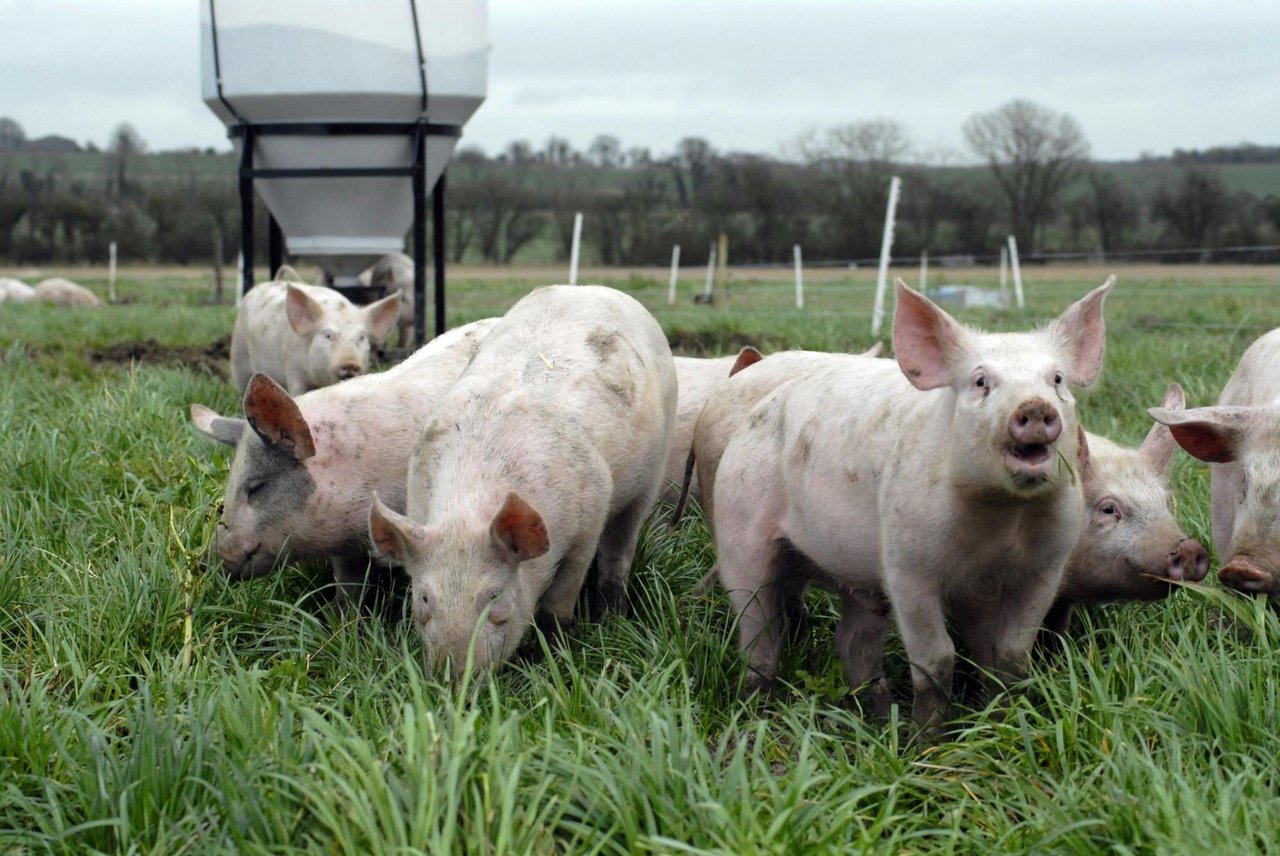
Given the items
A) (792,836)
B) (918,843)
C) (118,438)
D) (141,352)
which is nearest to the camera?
(792,836)

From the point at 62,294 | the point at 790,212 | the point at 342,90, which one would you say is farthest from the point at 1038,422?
the point at 790,212

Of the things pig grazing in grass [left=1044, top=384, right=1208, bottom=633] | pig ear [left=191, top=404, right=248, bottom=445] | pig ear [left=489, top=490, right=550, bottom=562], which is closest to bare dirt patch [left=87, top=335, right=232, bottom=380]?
pig ear [left=191, top=404, right=248, bottom=445]

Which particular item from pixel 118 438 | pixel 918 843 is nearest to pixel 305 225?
pixel 118 438

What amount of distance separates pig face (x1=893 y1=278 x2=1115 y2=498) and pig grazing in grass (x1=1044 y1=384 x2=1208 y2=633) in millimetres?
517

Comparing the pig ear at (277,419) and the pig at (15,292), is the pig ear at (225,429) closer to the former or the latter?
the pig ear at (277,419)

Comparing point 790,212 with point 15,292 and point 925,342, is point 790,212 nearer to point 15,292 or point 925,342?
point 15,292

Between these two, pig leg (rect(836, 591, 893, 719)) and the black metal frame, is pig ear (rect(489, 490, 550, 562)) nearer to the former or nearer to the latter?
pig leg (rect(836, 591, 893, 719))

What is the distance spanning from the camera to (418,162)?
817cm

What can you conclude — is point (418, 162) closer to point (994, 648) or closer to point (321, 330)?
point (321, 330)

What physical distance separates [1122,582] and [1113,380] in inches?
158

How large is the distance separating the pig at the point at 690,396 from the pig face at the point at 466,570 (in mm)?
1578

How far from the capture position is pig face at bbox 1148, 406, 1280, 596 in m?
3.61

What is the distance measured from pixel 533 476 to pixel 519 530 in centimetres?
35

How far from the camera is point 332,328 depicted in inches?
298
